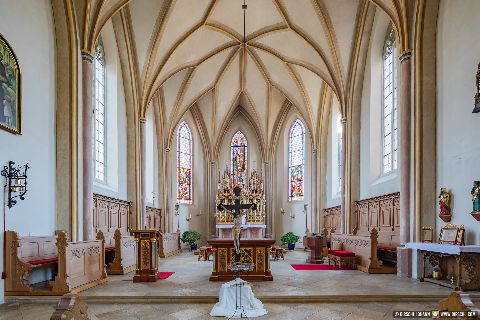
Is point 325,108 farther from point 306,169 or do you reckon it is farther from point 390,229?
point 390,229

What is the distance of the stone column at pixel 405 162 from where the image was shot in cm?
1177

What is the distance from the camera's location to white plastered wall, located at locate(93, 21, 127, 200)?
630 inches

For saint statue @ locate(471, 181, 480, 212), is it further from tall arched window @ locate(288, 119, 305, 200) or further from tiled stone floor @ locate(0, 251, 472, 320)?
tall arched window @ locate(288, 119, 305, 200)

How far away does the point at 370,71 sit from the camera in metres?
16.0

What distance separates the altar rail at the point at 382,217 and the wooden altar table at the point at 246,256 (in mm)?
4372

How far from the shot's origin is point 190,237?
22953mm

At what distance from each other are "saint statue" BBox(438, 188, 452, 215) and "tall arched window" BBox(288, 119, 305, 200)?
1428cm

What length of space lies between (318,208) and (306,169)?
2.96m

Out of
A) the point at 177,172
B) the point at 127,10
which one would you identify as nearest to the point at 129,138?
the point at 127,10

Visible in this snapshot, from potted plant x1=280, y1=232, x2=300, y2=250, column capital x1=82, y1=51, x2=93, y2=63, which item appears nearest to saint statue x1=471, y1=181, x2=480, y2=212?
column capital x1=82, y1=51, x2=93, y2=63

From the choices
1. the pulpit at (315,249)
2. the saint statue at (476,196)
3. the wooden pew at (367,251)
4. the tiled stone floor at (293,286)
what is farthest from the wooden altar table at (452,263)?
the pulpit at (315,249)

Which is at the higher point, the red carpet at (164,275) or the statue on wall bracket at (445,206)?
the statue on wall bracket at (445,206)

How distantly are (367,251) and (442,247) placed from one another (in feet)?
12.2

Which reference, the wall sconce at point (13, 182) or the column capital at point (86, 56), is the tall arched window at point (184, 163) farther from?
the wall sconce at point (13, 182)
